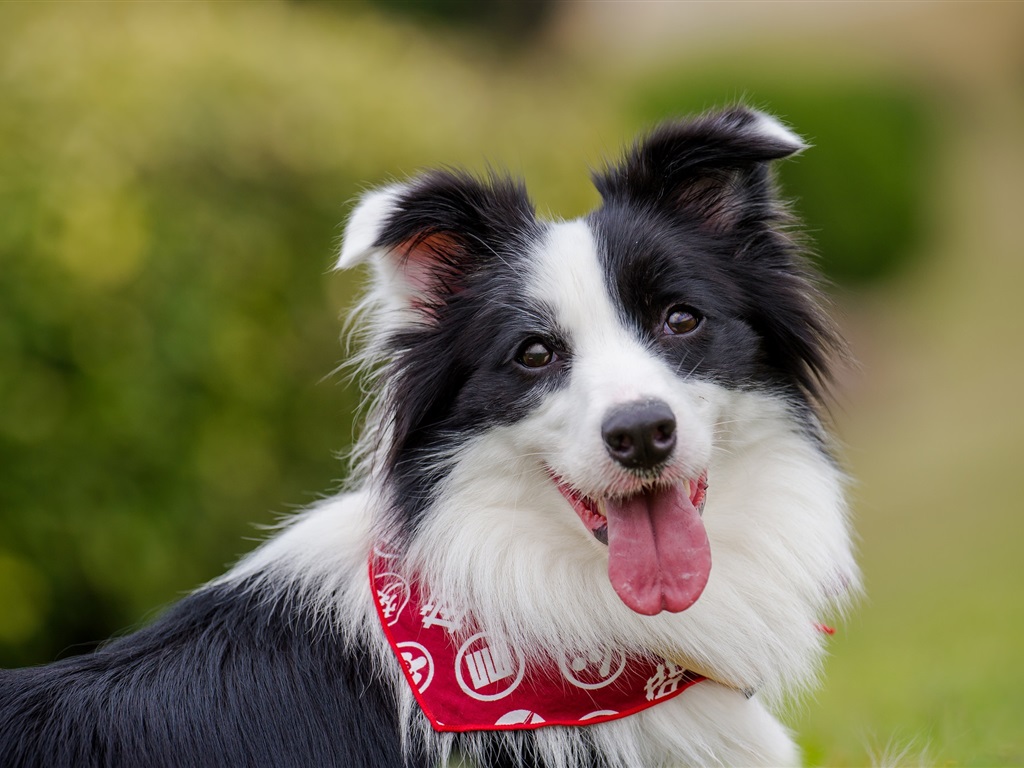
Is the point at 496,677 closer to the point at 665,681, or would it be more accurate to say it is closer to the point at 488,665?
the point at 488,665

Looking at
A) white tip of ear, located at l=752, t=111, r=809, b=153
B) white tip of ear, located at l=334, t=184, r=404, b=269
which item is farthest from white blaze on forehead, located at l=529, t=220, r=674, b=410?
white tip of ear, located at l=752, t=111, r=809, b=153

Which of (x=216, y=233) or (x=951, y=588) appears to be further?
(x=951, y=588)

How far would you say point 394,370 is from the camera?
12.7 feet

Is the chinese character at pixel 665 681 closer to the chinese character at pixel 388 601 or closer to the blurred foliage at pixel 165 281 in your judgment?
the chinese character at pixel 388 601

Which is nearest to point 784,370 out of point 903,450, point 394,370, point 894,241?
point 394,370

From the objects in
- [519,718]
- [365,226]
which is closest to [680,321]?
[365,226]

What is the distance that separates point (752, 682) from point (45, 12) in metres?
5.74

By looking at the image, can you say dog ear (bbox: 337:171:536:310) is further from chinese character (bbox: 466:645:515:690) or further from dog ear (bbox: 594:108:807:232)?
chinese character (bbox: 466:645:515:690)

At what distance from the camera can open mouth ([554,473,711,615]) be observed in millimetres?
3322

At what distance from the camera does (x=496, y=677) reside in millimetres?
3416

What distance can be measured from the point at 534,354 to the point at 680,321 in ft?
1.59

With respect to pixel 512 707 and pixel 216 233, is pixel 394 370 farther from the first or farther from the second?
pixel 216 233

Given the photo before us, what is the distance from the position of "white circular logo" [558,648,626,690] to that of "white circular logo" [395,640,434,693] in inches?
16.0

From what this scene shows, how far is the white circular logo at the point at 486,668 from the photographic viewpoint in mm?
3379
